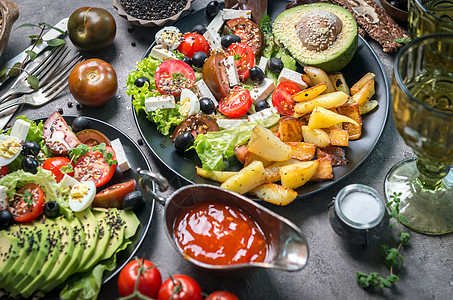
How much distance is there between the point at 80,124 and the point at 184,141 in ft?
2.08

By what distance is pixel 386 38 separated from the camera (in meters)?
3.21

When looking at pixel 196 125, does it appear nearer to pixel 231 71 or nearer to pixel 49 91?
pixel 231 71

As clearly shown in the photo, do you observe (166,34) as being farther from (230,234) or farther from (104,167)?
(230,234)

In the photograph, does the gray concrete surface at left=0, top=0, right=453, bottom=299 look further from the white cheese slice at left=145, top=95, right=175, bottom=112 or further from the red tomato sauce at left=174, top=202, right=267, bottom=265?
the white cheese slice at left=145, top=95, right=175, bottom=112

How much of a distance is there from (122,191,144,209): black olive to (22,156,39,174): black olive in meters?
0.56

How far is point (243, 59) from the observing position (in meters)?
3.08

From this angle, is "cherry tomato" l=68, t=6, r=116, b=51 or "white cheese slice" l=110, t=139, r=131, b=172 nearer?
"white cheese slice" l=110, t=139, r=131, b=172

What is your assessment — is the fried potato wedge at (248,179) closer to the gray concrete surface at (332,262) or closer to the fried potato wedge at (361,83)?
the gray concrete surface at (332,262)

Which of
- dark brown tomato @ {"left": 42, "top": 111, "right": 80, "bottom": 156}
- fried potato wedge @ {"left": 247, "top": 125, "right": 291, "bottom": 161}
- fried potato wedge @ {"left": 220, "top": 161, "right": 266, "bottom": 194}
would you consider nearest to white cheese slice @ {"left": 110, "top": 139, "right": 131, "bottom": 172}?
dark brown tomato @ {"left": 42, "top": 111, "right": 80, "bottom": 156}

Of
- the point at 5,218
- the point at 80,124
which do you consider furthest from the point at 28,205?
the point at 80,124

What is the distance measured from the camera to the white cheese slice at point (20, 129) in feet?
9.02

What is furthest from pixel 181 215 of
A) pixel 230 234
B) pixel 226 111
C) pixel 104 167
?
pixel 226 111

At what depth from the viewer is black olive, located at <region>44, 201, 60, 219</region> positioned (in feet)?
8.03

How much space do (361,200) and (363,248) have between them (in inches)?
10.3
